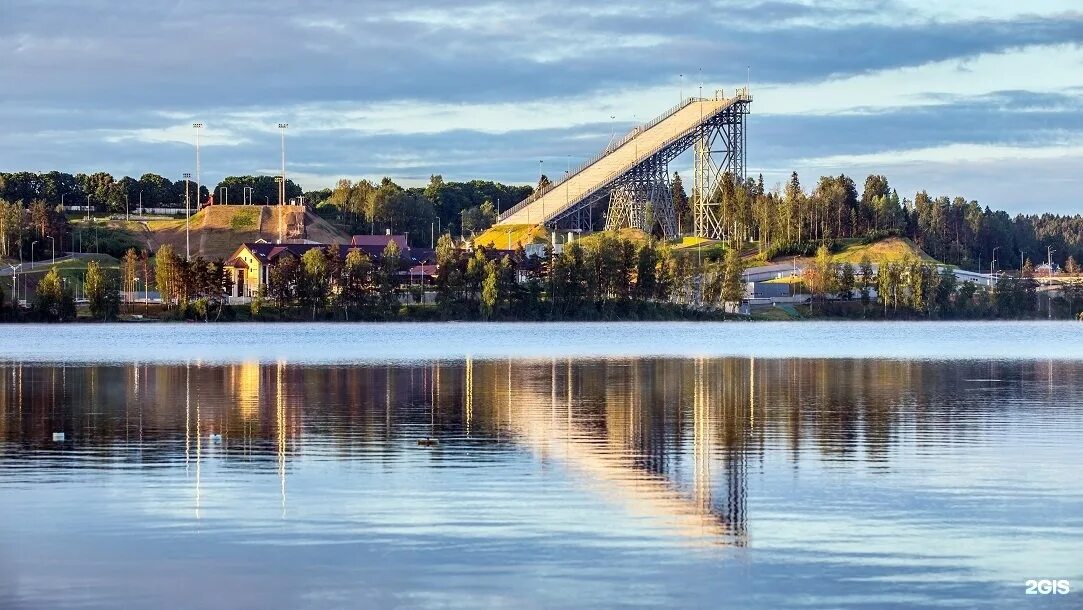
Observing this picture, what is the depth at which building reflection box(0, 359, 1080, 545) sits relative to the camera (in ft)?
88.1

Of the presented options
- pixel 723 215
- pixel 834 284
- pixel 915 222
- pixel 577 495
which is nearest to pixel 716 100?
pixel 723 215

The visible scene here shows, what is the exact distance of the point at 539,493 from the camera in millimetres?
23641

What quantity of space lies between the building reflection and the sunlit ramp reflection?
0.05m

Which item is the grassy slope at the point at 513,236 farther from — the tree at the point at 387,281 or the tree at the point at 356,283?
the tree at the point at 356,283

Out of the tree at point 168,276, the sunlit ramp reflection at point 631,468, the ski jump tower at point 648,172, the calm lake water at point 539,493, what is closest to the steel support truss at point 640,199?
the ski jump tower at point 648,172

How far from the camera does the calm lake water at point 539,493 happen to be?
1716 centimetres

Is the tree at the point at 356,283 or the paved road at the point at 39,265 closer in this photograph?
the tree at the point at 356,283

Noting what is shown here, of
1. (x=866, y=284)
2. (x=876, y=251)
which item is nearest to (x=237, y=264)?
(x=866, y=284)

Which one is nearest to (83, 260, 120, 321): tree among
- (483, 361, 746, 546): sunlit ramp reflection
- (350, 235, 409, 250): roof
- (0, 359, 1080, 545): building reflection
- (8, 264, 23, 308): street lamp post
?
(8, 264, 23, 308): street lamp post

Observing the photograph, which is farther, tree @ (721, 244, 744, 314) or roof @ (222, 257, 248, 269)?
roof @ (222, 257, 248, 269)

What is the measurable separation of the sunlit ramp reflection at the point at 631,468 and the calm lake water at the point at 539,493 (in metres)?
0.10

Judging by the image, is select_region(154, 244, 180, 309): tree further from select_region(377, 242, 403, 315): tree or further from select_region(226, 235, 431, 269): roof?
select_region(377, 242, 403, 315): tree

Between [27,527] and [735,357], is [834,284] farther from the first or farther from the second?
[27,527]

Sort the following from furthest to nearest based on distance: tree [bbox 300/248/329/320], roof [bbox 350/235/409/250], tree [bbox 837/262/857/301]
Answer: roof [bbox 350/235/409/250]
tree [bbox 837/262/857/301]
tree [bbox 300/248/329/320]
